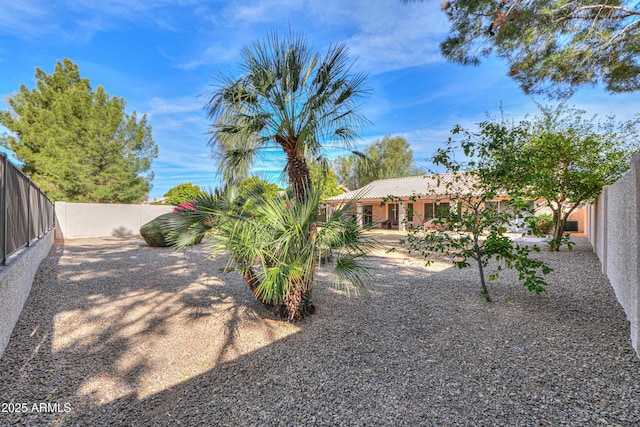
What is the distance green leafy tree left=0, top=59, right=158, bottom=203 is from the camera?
14906 millimetres

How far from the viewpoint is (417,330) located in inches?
133

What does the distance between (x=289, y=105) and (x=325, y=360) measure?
2.92 m

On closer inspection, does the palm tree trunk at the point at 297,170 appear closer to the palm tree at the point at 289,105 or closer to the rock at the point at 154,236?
the palm tree at the point at 289,105

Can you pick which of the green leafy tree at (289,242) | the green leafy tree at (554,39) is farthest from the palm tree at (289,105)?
the green leafy tree at (554,39)

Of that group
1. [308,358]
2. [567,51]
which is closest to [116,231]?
[308,358]

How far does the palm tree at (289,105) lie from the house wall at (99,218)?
554 inches

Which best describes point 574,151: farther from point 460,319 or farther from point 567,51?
point 460,319

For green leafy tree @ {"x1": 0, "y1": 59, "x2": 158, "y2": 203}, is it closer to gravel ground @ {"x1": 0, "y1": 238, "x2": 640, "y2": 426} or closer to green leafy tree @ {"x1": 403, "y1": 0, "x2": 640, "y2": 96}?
gravel ground @ {"x1": 0, "y1": 238, "x2": 640, "y2": 426}

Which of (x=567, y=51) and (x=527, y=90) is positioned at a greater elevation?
(x=567, y=51)

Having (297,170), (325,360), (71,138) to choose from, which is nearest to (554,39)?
(297,170)

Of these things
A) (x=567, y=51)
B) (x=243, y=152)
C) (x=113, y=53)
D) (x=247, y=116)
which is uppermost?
(x=113, y=53)

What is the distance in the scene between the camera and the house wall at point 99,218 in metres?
13.1

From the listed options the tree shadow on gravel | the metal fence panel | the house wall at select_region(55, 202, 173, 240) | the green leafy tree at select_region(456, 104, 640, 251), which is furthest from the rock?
the green leafy tree at select_region(456, 104, 640, 251)

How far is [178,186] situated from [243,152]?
25718mm
